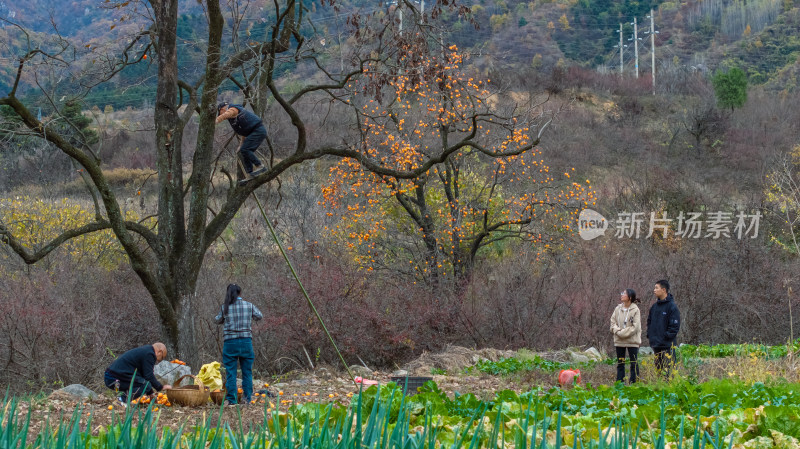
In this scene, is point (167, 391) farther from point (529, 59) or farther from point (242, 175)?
point (529, 59)

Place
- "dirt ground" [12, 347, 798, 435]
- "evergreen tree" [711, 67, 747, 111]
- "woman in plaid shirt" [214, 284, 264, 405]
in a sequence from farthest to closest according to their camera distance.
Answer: "evergreen tree" [711, 67, 747, 111], "woman in plaid shirt" [214, 284, 264, 405], "dirt ground" [12, 347, 798, 435]

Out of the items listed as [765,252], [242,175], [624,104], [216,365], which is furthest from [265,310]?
[624,104]

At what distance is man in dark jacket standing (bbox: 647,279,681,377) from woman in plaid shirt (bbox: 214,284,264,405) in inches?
222

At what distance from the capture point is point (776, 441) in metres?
5.44

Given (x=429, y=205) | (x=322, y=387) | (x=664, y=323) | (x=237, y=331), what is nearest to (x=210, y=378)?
(x=237, y=331)

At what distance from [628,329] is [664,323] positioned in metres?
0.51

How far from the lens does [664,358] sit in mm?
11234

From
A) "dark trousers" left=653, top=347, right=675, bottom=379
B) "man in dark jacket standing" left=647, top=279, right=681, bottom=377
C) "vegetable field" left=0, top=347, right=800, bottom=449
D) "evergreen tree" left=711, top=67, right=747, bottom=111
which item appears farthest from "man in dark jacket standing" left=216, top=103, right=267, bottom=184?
"evergreen tree" left=711, top=67, right=747, bottom=111

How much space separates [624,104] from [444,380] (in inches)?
2080

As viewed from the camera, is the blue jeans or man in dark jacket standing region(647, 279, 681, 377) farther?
man in dark jacket standing region(647, 279, 681, 377)

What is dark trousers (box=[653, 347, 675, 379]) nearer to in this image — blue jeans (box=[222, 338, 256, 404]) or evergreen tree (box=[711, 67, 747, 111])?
blue jeans (box=[222, 338, 256, 404])

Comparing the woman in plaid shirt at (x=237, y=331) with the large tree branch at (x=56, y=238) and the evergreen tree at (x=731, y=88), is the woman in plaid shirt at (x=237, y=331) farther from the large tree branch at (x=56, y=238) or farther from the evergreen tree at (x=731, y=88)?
the evergreen tree at (x=731, y=88)

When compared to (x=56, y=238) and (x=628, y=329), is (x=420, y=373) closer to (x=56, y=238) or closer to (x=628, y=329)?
(x=628, y=329)

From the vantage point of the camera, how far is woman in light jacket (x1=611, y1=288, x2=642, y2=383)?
1122 cm
